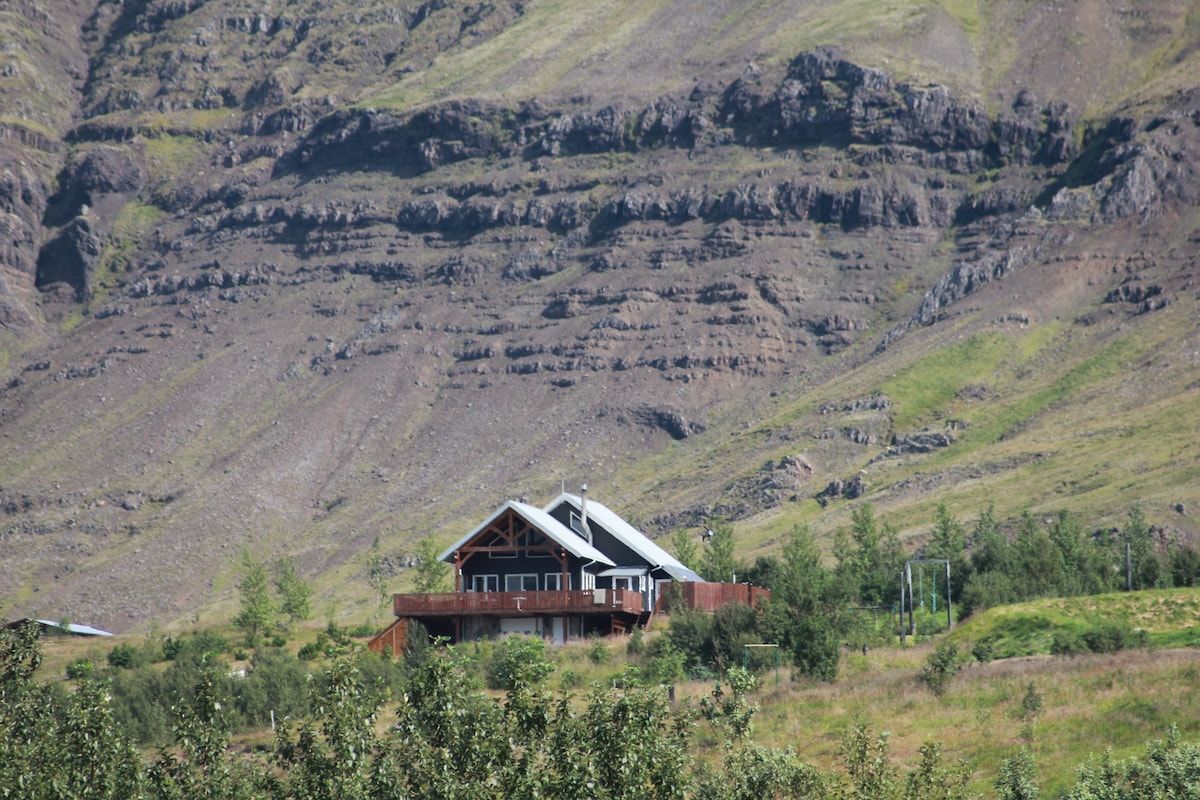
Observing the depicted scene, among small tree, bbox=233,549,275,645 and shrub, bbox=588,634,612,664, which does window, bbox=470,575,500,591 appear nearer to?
shrub, bbox=588,634,612,664

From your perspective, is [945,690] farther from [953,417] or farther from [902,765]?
[953,417]

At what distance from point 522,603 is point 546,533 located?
445 centimetres

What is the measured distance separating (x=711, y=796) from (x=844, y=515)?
134285 mm

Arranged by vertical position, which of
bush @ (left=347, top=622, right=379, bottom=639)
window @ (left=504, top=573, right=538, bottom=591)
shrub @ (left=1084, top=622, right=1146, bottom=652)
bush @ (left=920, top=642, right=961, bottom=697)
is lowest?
bush @ (left=920, top=642, right=961, bottom=697)

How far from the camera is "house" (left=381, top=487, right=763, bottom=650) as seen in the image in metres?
74.2

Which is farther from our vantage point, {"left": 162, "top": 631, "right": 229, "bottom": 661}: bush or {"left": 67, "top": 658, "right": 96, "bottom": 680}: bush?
{"left": 162, "top": 631, "right": 229, "bottom": 661}: bush

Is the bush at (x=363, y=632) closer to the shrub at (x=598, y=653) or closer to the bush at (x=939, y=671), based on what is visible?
the shrub at (x=598, y=653)

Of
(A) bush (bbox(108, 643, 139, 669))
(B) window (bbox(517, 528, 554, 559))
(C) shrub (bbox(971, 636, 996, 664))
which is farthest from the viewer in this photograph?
(B) window (bbox(517, 528, 554, 559))

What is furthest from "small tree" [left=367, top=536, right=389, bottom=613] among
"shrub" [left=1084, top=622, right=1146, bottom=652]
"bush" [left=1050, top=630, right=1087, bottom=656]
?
"shrub" [left=1084, top=622, right=1146, bottom=652]

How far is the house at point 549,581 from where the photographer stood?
74250mm

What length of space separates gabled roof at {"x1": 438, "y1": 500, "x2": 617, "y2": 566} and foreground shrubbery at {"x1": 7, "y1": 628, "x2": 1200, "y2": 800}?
1518 inches

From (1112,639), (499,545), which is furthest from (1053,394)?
(1112,639)

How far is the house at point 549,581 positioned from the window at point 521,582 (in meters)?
0.05

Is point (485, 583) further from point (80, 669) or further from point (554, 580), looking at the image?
point (80, 669)
